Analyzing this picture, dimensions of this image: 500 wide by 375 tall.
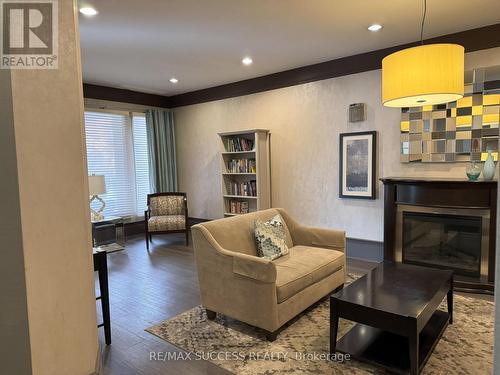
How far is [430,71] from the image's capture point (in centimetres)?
214

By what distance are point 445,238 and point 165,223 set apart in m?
4.03

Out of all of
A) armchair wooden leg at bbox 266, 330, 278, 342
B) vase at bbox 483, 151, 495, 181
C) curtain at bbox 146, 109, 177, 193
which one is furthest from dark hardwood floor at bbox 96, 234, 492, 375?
vase at bbox 483, 151, 495, 181

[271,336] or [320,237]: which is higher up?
[320,237]

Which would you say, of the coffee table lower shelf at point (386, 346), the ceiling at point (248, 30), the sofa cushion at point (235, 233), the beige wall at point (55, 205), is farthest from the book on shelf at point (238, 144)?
the beige wall at point (55, 205)

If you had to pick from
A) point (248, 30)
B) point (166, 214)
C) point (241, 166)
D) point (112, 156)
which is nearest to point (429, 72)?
point (248, 30)

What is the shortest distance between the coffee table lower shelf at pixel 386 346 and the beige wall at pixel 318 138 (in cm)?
204

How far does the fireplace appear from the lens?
3527mm

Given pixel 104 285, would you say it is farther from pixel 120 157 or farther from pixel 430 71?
pixel 120 157

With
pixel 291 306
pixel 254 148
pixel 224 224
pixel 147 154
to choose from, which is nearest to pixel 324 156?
pixel 254 148

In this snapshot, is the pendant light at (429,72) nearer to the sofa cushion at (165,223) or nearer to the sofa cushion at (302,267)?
the sofa cushion at (302,267)

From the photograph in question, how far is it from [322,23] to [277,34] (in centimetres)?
51

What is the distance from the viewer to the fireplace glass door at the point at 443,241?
3568 mm

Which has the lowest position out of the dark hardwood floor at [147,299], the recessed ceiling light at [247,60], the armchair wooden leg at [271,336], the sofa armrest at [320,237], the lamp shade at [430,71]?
the dark hardwood floor at [147,299]

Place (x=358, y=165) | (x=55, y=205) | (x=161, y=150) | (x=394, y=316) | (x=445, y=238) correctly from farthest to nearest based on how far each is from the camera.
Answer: (x=161, y=150) → (x=358, y=165) → (x=445, y=238) → (x=394, y=316) → (x=55, y=205)
